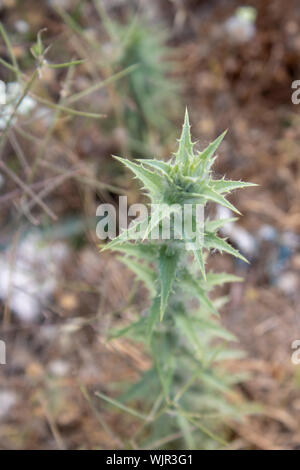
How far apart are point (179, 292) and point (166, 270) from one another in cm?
29

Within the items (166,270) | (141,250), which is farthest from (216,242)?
(141,250)

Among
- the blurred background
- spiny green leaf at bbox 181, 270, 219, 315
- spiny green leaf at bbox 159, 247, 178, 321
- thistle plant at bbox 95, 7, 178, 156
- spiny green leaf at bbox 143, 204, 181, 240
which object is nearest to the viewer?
spiny green leaf at bbox 143, 204, 181, 240

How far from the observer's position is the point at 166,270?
3.83ft

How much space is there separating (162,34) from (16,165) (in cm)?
135

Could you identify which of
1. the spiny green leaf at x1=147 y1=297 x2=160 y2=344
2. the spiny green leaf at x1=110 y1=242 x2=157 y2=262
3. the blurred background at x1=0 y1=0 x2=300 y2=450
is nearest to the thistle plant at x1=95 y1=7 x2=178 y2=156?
the blurred background at x1=0 y1=0 x2=300 y2=450

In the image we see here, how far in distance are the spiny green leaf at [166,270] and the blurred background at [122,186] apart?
1020 mm

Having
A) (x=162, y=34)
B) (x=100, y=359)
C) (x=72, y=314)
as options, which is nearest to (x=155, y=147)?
(x=162, y=34)

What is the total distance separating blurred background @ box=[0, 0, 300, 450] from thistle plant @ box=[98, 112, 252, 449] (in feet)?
1.12

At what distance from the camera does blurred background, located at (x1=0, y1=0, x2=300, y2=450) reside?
2309 millimetres

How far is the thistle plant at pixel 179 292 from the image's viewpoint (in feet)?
3.31

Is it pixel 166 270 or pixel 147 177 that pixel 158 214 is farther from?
pixel 166 270

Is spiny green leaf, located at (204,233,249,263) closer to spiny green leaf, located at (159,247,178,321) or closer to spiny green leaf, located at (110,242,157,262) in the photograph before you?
spiny green leaf, located at (159,247,178,321)

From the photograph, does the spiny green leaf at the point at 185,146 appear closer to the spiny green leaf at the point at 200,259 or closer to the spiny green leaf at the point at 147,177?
the spiny green leaf at the point at 147,177

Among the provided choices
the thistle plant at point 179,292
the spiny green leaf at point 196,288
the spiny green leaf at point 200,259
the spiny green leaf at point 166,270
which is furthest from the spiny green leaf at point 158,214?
the spiny green leaf at point 196,288
